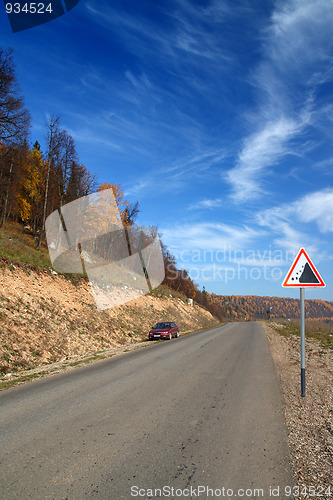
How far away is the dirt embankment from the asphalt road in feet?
12.8

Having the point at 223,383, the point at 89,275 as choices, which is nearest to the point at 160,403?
the point at 223,383

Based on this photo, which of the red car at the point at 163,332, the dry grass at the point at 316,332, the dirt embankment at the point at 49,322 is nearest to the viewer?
the dirt embankment at the point at 49,322

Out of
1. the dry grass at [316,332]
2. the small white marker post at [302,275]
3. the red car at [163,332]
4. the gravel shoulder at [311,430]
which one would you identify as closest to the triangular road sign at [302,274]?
the small white marker post at [302,275]

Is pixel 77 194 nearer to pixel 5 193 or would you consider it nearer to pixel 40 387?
pixel 5 193

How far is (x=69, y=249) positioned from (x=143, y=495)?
31.9m

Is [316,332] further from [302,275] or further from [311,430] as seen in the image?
[311,430]

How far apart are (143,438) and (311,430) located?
300cm

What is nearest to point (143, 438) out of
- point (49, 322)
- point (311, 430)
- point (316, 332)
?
point (311, 430)

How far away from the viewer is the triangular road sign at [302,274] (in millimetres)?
6918

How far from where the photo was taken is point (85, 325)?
60.3 ft

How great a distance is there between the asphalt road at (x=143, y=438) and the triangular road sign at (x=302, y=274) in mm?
2793

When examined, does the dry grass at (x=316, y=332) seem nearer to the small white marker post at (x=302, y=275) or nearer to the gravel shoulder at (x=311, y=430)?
the gravel shoulder at (x=311, y=430)

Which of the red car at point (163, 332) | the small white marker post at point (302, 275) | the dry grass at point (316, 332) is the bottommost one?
the dry grass at point (316, 332)

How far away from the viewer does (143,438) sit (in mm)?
4867
